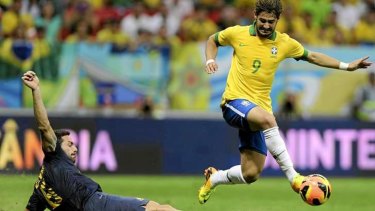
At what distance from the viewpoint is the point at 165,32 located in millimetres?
19953

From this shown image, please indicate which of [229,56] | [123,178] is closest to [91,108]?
[123,178]

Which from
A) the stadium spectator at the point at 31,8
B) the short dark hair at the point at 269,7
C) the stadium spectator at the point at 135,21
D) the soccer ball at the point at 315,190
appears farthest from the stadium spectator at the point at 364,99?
the soccer ball at the point at 315,190

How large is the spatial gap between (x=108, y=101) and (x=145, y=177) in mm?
1583

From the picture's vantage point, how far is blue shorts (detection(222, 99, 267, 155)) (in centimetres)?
1016

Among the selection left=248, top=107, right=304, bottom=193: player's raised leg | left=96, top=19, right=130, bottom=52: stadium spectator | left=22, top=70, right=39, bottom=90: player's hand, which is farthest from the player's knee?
left=96, top=19, right=130, bottom=52: stadium spectator

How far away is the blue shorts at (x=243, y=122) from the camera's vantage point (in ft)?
33.3

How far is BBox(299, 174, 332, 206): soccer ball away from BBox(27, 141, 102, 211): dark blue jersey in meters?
2.20

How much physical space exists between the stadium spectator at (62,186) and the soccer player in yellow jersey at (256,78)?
198cm

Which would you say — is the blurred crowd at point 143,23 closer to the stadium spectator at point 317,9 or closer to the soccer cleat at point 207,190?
the stadium spectator at point 317,9

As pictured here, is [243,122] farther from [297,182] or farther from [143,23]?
[143,23]

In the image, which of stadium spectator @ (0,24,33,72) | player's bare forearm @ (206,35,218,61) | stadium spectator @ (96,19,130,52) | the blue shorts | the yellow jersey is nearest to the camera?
the blue shorts

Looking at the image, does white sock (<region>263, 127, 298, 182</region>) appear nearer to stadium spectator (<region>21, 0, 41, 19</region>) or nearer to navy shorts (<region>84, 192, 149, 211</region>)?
navy shorts (<region>84, 192, 149, 211</region>)

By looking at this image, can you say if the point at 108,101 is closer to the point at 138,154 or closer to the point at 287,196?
the point at 138,154

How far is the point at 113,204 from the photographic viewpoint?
27.5 ft
